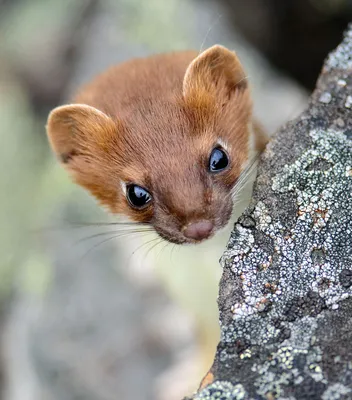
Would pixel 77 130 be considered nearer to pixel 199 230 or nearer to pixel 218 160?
pixel 218 160

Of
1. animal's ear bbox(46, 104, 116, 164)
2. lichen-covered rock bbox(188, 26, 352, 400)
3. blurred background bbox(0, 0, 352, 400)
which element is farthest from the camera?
blurred background bbox(0, 0, 352, 400)

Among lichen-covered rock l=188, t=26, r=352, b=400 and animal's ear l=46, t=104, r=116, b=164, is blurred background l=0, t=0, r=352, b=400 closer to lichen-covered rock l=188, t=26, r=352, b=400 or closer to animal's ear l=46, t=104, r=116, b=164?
animal's ear l=46, t=104, r=116, b=164

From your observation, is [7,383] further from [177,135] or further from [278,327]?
[278,327]

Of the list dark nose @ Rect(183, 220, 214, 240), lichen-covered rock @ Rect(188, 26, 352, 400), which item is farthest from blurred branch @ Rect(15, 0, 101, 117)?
lichen-covered rock @ Rect(188, 26, 352, 400)

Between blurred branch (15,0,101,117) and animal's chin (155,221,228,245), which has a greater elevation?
animal's chin (155,221,228,245)

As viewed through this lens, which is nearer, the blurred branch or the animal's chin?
the animal's chin

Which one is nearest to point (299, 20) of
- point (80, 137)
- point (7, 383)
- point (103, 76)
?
point (103, 76)
